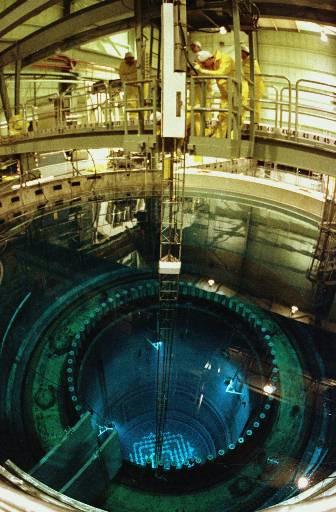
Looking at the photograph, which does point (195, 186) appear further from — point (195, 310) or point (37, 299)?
point (37, 299)

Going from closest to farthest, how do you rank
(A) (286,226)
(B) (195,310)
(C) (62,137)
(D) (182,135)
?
(D) (182,135), (B) (195,310), (C) (62,137), (A) (286,226)

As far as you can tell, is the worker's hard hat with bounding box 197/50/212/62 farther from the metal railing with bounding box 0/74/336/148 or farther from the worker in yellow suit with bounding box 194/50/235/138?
the metal railing with bounding box 0/74/336/148

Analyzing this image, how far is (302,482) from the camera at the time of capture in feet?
17.5

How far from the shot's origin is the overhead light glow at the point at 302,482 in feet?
17.4

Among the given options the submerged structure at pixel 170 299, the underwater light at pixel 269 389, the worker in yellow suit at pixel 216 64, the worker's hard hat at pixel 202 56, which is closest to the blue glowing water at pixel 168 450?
the submerged structure at pixel 170 299

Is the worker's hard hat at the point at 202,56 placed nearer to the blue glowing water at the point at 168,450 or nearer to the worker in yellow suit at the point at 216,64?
the worker in yellow suit at the point at 216,64

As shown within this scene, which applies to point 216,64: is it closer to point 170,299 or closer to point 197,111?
point 197,111

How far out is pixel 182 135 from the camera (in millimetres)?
6375

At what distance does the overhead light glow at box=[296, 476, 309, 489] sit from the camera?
529 cm

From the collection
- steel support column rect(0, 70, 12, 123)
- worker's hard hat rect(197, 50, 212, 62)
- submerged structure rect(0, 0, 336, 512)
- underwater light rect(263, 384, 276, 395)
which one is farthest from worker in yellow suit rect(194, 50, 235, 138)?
steel support column rect(0, 70, 12, 123)

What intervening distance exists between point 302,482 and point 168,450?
3.06 m

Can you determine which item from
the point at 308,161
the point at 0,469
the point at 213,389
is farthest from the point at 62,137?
the point at 0,469

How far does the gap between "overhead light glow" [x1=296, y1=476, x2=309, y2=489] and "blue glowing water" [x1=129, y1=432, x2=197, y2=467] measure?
7.78 feet

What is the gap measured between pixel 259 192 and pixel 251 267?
4.53m
